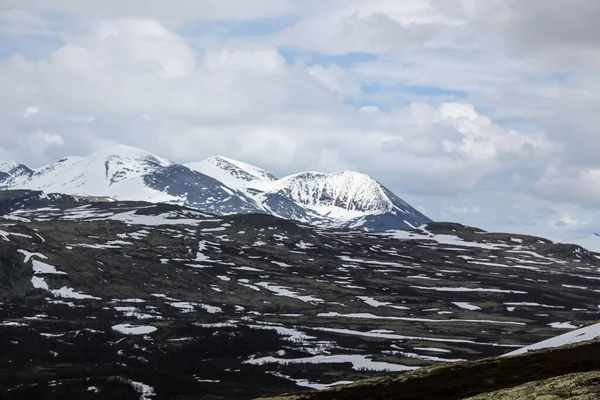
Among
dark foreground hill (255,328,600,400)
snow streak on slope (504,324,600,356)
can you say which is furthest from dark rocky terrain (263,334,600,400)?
snow streak on slope (504,324,600,356)

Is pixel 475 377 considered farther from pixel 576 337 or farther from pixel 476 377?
pixel 576 337

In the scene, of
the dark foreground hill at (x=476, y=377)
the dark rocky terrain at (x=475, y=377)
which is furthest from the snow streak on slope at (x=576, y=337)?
the dark rocky terrain at (x=475, y=377)

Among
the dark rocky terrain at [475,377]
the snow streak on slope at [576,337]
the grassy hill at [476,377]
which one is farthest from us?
the snow streak on slope at [576,337]

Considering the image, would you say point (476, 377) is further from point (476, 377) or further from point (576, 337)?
point (576, 337)

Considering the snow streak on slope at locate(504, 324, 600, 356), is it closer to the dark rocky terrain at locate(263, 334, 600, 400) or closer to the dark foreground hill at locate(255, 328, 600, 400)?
the dark foreground hill at locate(255, 328, 600, 400)

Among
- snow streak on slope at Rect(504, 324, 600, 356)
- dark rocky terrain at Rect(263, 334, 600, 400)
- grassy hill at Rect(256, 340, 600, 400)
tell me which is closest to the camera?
dark rocky terrain at Rect(263, 334, 600, 400)

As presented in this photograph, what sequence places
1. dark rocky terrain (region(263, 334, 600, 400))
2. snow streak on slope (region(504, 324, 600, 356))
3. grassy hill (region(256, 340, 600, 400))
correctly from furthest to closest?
snow streak on slope (region(504, 324, 600, 356)), grassy hill (region(256, 340, 600, 400)), dark rocky terrain (region(263, 334, 600, 400))

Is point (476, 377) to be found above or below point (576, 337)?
below

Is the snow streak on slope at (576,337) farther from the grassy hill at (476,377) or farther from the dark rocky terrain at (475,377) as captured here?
the dark rocky terrain at (475,377)

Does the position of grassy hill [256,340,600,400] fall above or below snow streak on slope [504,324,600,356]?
below

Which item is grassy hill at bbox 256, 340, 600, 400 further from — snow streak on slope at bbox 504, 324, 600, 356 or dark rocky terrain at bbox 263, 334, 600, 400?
snow streak on slope at bbox 504, 324, 600, 356

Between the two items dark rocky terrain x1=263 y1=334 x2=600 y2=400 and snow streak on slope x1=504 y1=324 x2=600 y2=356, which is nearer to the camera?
dark rocky terrain x1=263 y1=334 x2=600 y2=400

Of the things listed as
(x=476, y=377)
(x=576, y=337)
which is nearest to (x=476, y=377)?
(x=476, y=377)

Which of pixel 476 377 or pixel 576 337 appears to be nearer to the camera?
pixel 476 377
